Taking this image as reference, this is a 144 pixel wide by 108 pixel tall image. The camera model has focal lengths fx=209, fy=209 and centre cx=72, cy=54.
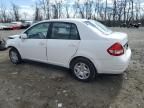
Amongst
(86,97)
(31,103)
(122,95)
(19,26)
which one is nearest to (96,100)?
(86,97)

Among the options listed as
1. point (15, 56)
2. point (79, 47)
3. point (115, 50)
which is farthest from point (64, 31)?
point (15, 56)

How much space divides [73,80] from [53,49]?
3.27ft

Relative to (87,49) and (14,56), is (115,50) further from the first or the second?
A: (14,56)

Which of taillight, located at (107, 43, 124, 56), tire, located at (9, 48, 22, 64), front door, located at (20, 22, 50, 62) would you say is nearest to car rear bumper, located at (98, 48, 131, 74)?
taillight, located at (107, 43, 124, 56)

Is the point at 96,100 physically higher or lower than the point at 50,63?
lower

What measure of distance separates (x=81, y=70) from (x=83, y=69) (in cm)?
7

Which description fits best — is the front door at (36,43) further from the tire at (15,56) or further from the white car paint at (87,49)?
the tire at (15,56)

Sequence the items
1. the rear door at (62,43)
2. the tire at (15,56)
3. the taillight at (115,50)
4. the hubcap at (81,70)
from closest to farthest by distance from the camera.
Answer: the taillight at (115,50) < the hubcap at (81,70) < the rear door at (62,43) < the tire at (15,56)

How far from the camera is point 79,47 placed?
515 centimetres

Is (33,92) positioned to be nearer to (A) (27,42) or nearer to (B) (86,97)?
(B) (86,97)

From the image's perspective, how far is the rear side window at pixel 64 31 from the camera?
17.5 ft

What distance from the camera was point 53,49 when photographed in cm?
565

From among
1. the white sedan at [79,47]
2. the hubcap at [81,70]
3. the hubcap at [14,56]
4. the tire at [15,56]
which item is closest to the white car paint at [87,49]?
Answer: the white sedan at [79,47]

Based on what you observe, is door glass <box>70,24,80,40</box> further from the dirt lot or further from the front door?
the dirt lot
